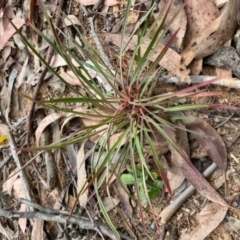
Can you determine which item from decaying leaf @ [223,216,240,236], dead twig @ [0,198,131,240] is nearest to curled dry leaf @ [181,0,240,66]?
decaying leaf @ [223,216,240,236]

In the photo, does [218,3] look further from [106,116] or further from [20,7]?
[20,7]

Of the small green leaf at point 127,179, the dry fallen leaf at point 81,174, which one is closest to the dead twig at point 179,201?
the small green leaf at point 127,179

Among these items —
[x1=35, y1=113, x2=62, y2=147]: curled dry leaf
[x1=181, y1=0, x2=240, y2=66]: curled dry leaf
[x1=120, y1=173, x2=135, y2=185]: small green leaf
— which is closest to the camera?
[x1=181, y1=0, x2=240, y2=66]: curled dry leaf

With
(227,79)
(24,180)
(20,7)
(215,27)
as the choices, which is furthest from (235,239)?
(20,7)

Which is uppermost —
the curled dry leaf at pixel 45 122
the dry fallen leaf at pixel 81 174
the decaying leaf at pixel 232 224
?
the curled dry leaf at pixel 45 122

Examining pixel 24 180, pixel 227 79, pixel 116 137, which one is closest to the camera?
pixel 227 79

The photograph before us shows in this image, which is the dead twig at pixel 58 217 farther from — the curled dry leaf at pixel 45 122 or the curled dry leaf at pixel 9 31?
the curled dry leaf at pixel 9 31

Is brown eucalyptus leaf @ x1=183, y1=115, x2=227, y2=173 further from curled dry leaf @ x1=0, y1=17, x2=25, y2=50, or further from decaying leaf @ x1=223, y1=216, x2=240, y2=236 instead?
curled dry leaf @ x1=0, y1=17, x2=25, y2=50
